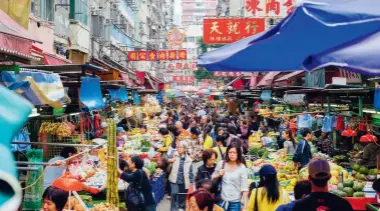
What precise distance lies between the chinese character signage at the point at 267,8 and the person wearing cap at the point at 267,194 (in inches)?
441

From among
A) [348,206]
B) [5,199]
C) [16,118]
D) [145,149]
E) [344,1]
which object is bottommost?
[145,149]

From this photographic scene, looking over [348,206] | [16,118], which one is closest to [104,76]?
[348,206]

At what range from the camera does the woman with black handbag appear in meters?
7.85

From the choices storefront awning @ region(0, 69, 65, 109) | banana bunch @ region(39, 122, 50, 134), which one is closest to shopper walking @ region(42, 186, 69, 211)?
storefront awning @ region(0, 69, 65, 109)

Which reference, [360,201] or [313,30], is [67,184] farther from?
[360,201]

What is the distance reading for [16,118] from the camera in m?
1.78

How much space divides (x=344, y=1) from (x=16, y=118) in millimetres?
2338

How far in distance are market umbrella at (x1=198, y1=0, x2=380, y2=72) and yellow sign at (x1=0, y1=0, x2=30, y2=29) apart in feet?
16.3

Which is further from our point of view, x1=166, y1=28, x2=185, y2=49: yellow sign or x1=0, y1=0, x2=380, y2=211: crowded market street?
x1=166, y1=28, x2=185, y2=49: yellow sign

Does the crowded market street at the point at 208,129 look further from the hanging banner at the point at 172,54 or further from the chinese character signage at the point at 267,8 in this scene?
the hanging banner at the point at 172,54

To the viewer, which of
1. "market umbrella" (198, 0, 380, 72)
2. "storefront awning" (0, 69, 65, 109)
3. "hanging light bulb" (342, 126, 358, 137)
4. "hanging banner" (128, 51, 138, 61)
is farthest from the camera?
"hanging banner" (128, 51, 138, 61)

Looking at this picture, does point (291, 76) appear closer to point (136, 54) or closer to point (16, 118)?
point (16, 118)

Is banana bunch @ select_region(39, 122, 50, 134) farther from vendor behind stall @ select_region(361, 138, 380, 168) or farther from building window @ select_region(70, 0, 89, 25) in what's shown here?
building window @ select_region(70, 0, 89, 25)

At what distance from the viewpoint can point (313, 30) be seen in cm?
306
